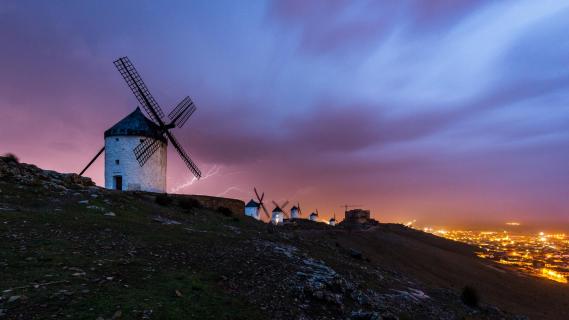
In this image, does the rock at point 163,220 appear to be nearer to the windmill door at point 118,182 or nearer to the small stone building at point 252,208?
the windmill door at point 118,182

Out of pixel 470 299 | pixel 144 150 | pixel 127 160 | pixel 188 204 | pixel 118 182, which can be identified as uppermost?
pixel 144 150

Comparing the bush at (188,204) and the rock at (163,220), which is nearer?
the rock at (163,220)

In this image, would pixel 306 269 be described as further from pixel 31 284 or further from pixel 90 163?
pixel 90 163

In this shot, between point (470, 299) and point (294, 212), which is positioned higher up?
point (294, 212)

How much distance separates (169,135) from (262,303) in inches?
1428

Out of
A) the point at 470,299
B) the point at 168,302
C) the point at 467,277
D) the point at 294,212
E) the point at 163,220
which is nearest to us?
the point at 168,302

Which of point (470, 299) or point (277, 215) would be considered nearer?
point (470, 299)

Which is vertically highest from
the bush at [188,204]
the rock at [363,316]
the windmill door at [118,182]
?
the windmill door at [118,182]

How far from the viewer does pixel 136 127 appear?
38.8m

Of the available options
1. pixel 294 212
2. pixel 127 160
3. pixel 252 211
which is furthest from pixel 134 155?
pixel 294 212

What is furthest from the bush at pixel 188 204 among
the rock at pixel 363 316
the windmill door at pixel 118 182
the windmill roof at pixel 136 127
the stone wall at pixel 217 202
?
the rock at pixel 363 316

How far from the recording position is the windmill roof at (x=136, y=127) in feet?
126

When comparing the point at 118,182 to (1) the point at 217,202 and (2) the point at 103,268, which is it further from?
(2) the point at 103,268

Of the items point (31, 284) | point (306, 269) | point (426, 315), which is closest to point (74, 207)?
point (31, 284)
